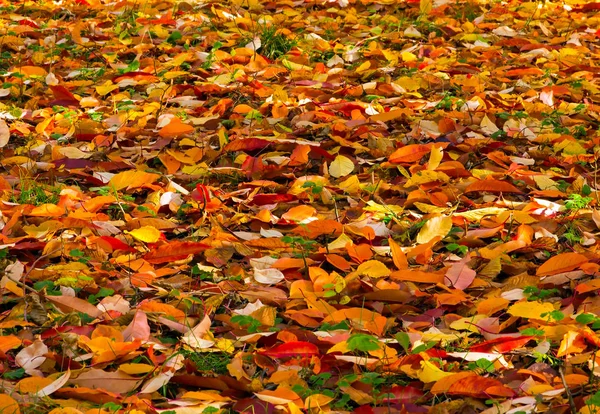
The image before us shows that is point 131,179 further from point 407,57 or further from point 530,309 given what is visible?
point 407,57

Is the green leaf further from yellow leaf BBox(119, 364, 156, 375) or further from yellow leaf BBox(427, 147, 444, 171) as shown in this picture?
yellow leaf BBox(427, 147, 444, 171)

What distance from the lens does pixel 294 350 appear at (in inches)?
79.7

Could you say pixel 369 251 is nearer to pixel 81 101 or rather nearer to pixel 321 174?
pixel 321 174

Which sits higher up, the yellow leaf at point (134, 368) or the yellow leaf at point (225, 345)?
the yellow leaf at point (134, 368)

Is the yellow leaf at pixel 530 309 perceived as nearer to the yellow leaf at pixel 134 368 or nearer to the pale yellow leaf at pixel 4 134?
the yellow leaf at pixel 134 368

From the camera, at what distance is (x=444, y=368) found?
196 cm

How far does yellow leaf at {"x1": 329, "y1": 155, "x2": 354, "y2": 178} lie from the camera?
9.99ft

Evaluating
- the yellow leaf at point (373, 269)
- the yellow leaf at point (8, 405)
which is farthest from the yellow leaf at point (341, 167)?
the yellow leaf at point (8, 405)

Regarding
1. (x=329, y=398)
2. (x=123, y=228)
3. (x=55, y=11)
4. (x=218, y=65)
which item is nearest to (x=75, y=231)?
(x=123, y=228)

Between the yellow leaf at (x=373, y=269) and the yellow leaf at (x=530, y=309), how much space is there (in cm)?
36

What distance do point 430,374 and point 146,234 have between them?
1036 mm

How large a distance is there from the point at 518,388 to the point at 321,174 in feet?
4.48

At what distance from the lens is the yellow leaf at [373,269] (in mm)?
2355

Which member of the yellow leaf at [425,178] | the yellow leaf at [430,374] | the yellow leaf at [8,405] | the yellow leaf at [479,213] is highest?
the yellow leaf at [8,405]
